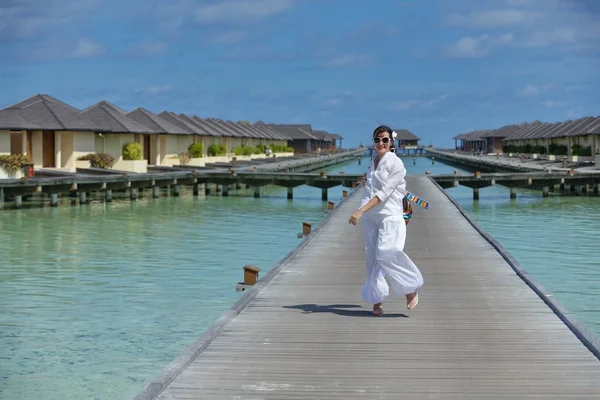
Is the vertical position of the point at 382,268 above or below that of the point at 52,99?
below

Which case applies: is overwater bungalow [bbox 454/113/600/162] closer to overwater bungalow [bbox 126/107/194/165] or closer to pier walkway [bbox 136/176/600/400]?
overwater bungalow [bbox 126/107/194/165]

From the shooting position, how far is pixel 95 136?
49.2 metres

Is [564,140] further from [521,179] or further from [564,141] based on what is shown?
[521,179]

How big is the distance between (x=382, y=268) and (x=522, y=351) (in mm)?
1820

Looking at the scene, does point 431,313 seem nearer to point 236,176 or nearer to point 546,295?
point 546,295

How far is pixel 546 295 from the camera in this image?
1066cm

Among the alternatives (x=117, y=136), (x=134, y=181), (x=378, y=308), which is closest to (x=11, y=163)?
(x=134, y=181)

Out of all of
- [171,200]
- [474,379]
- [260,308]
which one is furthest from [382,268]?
[171,200]

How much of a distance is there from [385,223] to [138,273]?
38.0 ft

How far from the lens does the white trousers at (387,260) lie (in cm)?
925

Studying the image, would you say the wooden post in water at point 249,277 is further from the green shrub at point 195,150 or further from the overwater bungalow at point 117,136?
the green shrub at point 195,150

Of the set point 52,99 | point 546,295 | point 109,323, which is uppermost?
point 52,99

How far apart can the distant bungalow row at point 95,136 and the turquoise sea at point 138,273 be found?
458 cm

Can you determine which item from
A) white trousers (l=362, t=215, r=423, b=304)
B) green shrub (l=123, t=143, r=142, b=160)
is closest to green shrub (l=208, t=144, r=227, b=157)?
green shrub (l=123, t=143, r=142, b=160)
